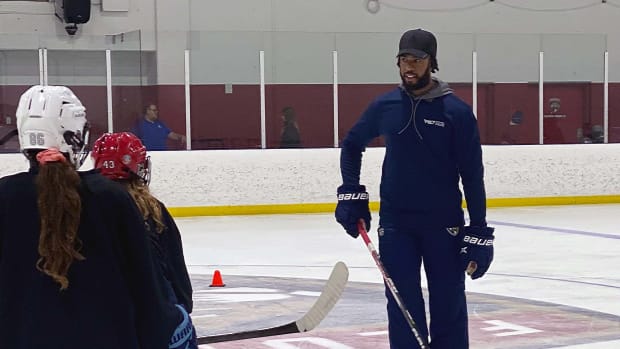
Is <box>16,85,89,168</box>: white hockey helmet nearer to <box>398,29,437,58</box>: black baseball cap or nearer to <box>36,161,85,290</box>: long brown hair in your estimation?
<box>36,161,85,290</box>: long brown hair

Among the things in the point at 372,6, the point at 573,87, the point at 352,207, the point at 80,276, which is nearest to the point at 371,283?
the point at 352,207

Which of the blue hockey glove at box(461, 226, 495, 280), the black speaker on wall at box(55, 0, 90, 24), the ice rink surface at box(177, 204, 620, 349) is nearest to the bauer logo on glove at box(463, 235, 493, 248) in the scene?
the blue hockey glove at box(461, 226, 495, 280)

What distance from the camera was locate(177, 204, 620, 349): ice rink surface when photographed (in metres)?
4.36

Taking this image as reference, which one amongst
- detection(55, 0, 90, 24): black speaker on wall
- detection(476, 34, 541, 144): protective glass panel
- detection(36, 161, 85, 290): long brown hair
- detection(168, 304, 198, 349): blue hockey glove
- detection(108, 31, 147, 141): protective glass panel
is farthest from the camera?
detection(55, 0, 90, 24): black speaker on wall

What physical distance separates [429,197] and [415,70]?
40 centimetres

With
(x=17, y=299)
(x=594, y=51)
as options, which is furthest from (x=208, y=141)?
(x=17, y=299)

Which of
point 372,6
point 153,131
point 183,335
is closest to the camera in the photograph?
point 183,335

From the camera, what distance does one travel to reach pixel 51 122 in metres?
1.78

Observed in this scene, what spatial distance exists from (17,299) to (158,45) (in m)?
9.46

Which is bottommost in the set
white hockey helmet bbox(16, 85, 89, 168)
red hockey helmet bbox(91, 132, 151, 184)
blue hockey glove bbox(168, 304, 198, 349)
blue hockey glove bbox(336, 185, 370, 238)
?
blue hockey glove bbox(168, 304, 198, 349)

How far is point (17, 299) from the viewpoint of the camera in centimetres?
177

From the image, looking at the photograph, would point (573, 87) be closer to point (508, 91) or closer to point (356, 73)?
point (508, 91)

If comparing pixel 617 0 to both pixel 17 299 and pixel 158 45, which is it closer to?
pixel 158 45

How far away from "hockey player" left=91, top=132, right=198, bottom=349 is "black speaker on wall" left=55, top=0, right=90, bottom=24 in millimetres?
10014
